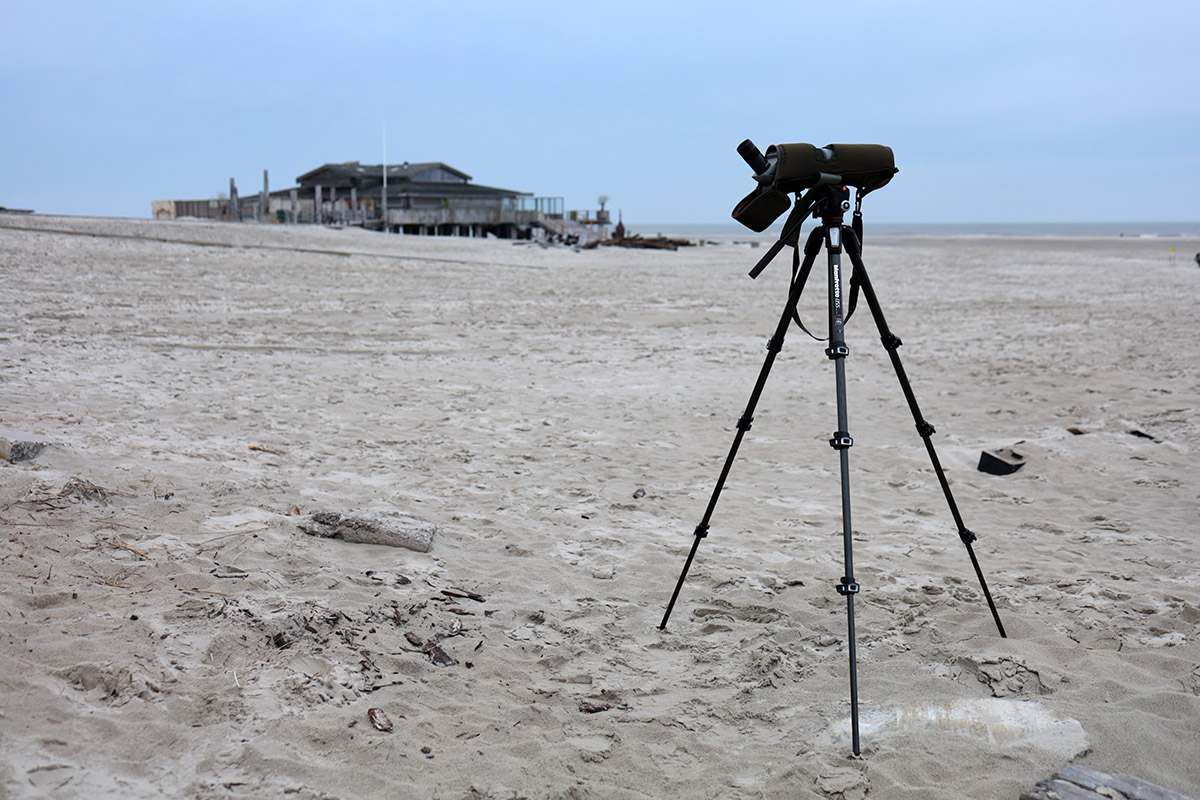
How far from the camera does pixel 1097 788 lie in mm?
2453

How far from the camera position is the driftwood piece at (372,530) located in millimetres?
4289

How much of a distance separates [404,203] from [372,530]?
39465 mm

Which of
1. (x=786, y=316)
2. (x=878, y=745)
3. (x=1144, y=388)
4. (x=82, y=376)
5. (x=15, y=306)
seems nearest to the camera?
(x=878, y=745)

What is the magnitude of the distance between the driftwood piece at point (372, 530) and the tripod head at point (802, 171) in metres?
2.39

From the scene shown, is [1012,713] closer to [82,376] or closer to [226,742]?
[226,742]

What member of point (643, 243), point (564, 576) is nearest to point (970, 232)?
point (643, 243)

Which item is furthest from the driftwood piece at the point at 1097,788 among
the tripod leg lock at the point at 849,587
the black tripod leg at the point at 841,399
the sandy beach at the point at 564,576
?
the tripod leg lock at the point at 849,587

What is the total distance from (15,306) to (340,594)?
8693mm

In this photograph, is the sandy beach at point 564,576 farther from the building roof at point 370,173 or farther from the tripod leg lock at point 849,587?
the building roof at point 370,173

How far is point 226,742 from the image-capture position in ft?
8.62

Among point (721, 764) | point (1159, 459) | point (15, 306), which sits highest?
point (15, 306)

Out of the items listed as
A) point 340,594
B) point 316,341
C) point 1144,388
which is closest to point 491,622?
point 340,594

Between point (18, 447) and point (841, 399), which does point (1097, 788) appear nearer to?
point (841, 399)

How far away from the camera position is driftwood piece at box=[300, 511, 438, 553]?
429 cm
